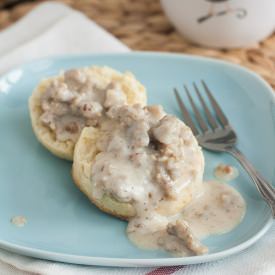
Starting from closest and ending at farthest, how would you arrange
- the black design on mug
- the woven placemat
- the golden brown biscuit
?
1. the golden brown biscuit
2. the black design on mug
3. the woven placemat

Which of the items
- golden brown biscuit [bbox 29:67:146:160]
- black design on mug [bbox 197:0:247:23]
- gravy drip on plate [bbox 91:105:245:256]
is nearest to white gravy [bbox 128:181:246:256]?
gravy drip on plate [bbox 91:105:245:256]

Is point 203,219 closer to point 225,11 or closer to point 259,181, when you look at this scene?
point 259,181

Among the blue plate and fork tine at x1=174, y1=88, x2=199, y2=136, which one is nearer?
the blue plate

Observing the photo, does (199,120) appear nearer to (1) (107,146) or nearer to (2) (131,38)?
(1) (107,146)

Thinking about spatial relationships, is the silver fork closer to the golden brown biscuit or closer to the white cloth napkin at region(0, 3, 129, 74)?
the golden brown biscuit

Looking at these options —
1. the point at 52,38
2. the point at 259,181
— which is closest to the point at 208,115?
the point at 259,181
